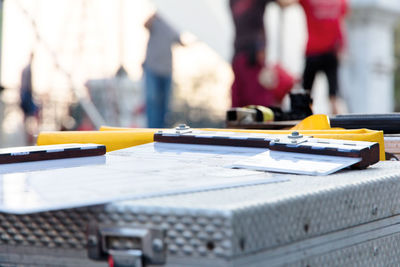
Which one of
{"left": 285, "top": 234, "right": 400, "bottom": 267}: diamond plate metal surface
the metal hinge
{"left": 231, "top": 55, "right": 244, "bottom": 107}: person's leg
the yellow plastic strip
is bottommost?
{"left": 285, "top": 234, "right": 400, "bottom": 267}: diamond plate metal surface

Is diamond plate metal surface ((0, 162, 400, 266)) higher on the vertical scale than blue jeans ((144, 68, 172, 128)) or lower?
lower

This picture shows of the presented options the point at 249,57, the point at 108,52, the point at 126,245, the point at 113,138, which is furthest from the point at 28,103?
the point at 126,245

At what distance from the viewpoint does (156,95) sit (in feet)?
24.3

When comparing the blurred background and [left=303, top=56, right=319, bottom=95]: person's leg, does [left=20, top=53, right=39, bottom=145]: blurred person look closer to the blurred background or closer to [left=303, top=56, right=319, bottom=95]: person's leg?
the blurred background

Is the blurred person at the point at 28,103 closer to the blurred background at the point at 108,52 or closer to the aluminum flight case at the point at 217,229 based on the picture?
the blurred background at the point at 108,52

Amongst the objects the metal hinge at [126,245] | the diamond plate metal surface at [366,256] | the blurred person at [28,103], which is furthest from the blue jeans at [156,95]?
the metal hinge at [126,245]

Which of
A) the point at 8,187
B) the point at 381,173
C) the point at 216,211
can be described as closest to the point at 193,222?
the point at 216,211

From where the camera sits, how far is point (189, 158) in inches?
61.3

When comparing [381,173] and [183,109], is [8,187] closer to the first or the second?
[381,173]

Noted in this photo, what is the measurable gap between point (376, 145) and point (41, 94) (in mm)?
8309

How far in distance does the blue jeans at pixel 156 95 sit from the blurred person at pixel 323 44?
9.11ft

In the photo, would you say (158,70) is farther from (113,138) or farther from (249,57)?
(113,138)

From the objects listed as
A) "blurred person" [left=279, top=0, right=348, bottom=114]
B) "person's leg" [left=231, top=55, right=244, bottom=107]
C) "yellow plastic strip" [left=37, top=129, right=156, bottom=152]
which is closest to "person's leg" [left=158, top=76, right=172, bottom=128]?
"person's leg" [left=231, top=55, right=244, bottom=107]

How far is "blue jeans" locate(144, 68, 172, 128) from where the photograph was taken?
731 centimetres
